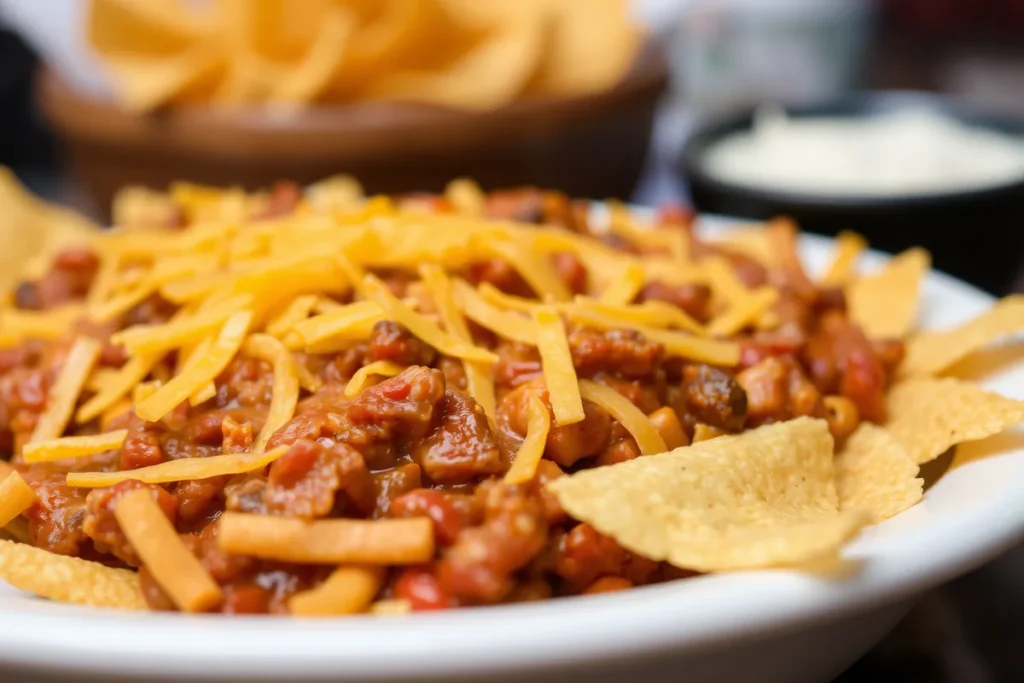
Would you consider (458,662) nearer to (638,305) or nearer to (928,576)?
(928,576)

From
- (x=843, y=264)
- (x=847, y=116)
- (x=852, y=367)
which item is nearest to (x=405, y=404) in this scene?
(x=852, y=367)

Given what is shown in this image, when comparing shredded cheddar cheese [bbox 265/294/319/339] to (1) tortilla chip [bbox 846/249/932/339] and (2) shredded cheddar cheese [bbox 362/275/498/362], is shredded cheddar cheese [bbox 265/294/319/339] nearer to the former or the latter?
(2) shredded cheddar cheese [bbox 362/275/498/362]

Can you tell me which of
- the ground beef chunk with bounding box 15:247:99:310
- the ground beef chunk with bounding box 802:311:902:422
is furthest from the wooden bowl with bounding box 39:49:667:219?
the ground beef chunk with bounding box 802:311:902:422

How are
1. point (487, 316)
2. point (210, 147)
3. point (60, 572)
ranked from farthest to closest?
point (210, 147)
point (487, 316)
point (60, 572)

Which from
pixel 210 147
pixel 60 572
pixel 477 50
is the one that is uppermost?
pixel 477 50

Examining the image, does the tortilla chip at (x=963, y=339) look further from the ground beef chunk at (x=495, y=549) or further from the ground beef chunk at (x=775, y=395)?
the ground beef chunk at (x=495, y=549)

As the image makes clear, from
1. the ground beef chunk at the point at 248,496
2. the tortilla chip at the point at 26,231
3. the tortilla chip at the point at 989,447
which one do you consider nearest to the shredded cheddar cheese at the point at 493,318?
the ground beef chunk at the point at 248,496

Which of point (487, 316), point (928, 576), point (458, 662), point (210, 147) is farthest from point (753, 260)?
point (210, 147)
